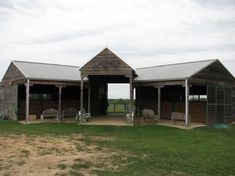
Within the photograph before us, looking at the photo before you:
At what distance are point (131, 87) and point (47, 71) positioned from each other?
21.6 ft

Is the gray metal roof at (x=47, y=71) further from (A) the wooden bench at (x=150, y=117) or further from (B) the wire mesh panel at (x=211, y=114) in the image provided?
(B) the wire mesh panel at (x=211, y=114)

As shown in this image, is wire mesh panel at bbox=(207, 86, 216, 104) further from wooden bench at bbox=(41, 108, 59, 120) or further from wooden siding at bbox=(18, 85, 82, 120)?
wooden bench at bbox=(41, 108, 59, 120)

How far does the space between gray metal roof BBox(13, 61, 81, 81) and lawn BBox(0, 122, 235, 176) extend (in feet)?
19.7

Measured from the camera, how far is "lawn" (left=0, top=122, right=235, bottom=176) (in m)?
10.1

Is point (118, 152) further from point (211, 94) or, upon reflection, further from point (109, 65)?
point (211, 94)

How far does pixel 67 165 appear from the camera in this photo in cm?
1043

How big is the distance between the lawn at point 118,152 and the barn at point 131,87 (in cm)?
468

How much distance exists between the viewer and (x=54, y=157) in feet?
38.2

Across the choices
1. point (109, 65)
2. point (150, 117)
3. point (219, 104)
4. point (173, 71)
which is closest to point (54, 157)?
point (109, 65)

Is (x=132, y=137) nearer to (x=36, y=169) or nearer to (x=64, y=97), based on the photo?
(x=36, y=169)

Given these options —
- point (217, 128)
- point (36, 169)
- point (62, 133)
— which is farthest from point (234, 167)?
point (217, 128)

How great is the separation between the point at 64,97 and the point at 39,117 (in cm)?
255

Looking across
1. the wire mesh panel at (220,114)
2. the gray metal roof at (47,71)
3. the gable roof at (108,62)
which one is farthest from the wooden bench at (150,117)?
the gray metal roof at (47,71)

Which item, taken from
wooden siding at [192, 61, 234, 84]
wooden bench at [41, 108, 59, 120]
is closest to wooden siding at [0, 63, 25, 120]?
wooden bench at [41, 108, 59, 120]
